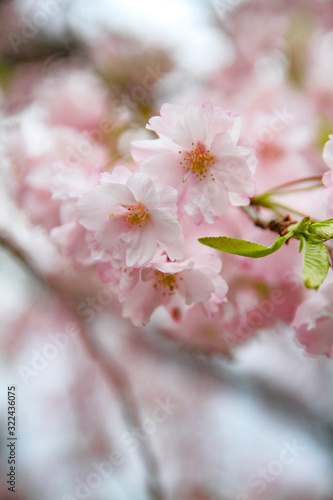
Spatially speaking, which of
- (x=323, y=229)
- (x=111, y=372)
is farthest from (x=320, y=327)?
(x=111, y=372)

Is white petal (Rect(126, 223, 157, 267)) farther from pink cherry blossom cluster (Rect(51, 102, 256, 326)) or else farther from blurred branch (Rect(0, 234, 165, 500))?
blurred branch (Rect(0, 234, 165, 500))

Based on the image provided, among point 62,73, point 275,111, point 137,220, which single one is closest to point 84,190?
point 137,220

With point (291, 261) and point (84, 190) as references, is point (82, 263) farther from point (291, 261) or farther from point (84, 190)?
point (291, 261)

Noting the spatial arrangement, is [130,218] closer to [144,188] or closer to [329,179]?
[144,188]

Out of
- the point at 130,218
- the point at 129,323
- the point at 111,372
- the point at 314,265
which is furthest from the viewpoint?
the point at 129,323

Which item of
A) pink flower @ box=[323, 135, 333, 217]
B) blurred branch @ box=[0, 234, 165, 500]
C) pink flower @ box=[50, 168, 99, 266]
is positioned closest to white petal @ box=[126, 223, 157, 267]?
pink flower @ box=[50, 168, 99, 266]

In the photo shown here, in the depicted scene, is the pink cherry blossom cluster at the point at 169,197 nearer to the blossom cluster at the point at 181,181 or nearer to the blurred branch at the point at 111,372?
the blossom cluster at the point at 181,181
